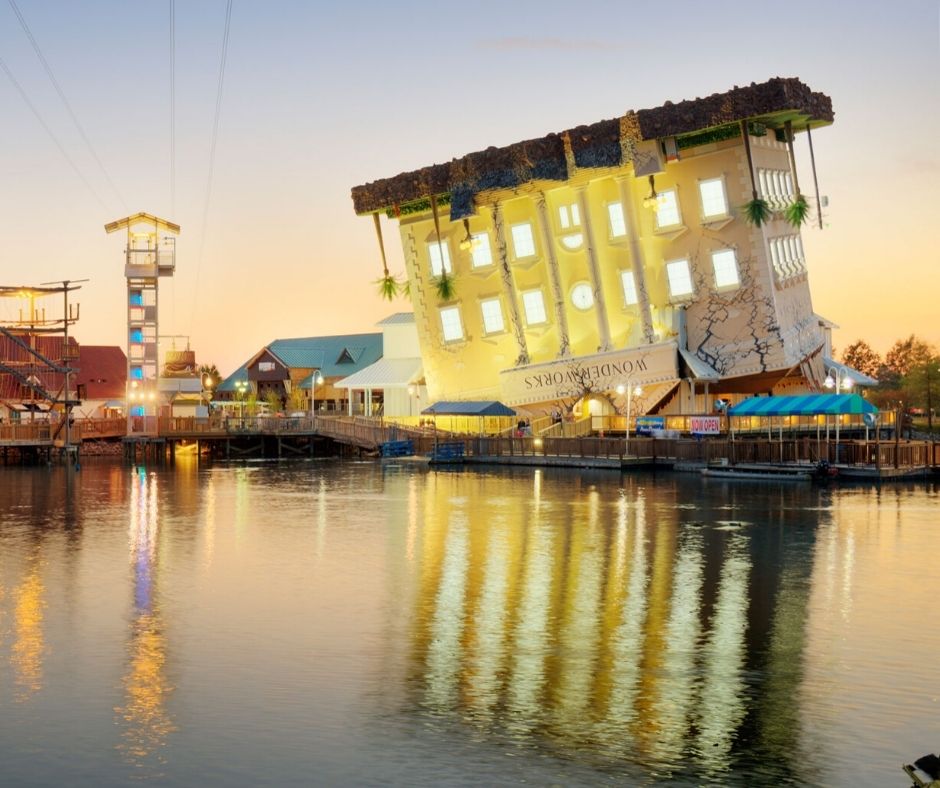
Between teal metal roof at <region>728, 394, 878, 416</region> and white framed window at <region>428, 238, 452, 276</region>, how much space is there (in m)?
21.8

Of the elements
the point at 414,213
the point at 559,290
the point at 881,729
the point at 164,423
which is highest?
the point at 414,213

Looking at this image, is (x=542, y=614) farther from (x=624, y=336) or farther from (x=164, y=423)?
(x=164, y=423)

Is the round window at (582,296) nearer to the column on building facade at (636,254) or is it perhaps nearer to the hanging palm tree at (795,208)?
the column on building facade at (636,254)

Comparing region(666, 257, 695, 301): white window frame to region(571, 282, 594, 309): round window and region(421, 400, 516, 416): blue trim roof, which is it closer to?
region(571, 282, 594, 309): round window

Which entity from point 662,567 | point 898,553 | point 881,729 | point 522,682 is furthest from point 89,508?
point 881,729

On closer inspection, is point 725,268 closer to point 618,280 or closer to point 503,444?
point 618,280

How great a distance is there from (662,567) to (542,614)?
269 inches

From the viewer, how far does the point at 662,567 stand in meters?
29.1

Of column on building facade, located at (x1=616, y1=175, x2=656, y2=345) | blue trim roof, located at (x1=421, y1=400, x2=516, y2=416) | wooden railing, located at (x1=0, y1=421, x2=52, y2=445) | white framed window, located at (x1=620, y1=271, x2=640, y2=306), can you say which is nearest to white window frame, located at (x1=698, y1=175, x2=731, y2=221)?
column on building facade, located at (x1=616, y1=175, x2=656, y2=345)

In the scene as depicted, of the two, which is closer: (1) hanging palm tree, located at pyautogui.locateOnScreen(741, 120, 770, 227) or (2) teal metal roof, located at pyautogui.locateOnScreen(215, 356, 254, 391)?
(1) hanging palm tree, located at pyautogui.locateOnScreen(741, 120, 770, 227)

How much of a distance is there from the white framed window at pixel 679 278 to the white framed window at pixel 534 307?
861 centimetres

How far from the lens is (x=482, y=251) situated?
232ft

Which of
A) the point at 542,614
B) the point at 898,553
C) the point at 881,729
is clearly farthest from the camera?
the point at 898,553

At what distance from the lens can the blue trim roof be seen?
227 ft
